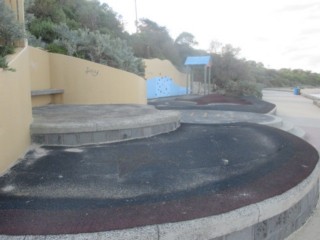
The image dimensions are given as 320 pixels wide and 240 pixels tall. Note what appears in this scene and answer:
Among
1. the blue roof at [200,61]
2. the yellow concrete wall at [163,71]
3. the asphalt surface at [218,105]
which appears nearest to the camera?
→ the asphalt surface at [218,105]

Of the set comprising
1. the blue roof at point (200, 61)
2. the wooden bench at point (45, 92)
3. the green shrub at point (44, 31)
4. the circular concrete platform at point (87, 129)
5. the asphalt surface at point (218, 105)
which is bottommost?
the asphalt surface at point (218, 105)

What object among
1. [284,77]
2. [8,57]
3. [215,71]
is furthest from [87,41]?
[284,77]

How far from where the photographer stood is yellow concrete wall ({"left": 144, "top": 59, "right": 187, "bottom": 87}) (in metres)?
19.9

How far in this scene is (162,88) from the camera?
21531mm

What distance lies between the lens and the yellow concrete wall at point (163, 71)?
1989 cm

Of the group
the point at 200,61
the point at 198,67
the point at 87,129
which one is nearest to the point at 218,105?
the point at 200,61

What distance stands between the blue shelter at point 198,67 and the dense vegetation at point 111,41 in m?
0.84

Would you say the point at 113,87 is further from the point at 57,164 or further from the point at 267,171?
the point at 267,171

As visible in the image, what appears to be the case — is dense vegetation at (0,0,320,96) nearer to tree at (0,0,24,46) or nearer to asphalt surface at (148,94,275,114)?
tree at (0,0,24,46)

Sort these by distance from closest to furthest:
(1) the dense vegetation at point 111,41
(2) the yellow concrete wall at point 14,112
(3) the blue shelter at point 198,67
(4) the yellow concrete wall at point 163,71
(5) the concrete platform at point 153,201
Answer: (5) the concrete platform at point 153,201 → (2) the yellow concrete wall at point 14,112 → (1) the dense vegetation at point 111,41 → (4) the yellow concrete wall at point 163,71 → (3) the blue shelter at point 198,67

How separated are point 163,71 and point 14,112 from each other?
17.9 meters

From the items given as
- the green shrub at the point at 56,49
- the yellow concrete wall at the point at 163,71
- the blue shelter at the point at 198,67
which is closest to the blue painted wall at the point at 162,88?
the yellow concrete wall at the point at 163,71

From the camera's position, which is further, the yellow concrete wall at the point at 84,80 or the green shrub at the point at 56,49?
the green shrub at the point at 56,49

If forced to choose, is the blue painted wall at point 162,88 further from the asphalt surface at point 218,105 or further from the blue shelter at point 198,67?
the asphalt surface at point 218,105
